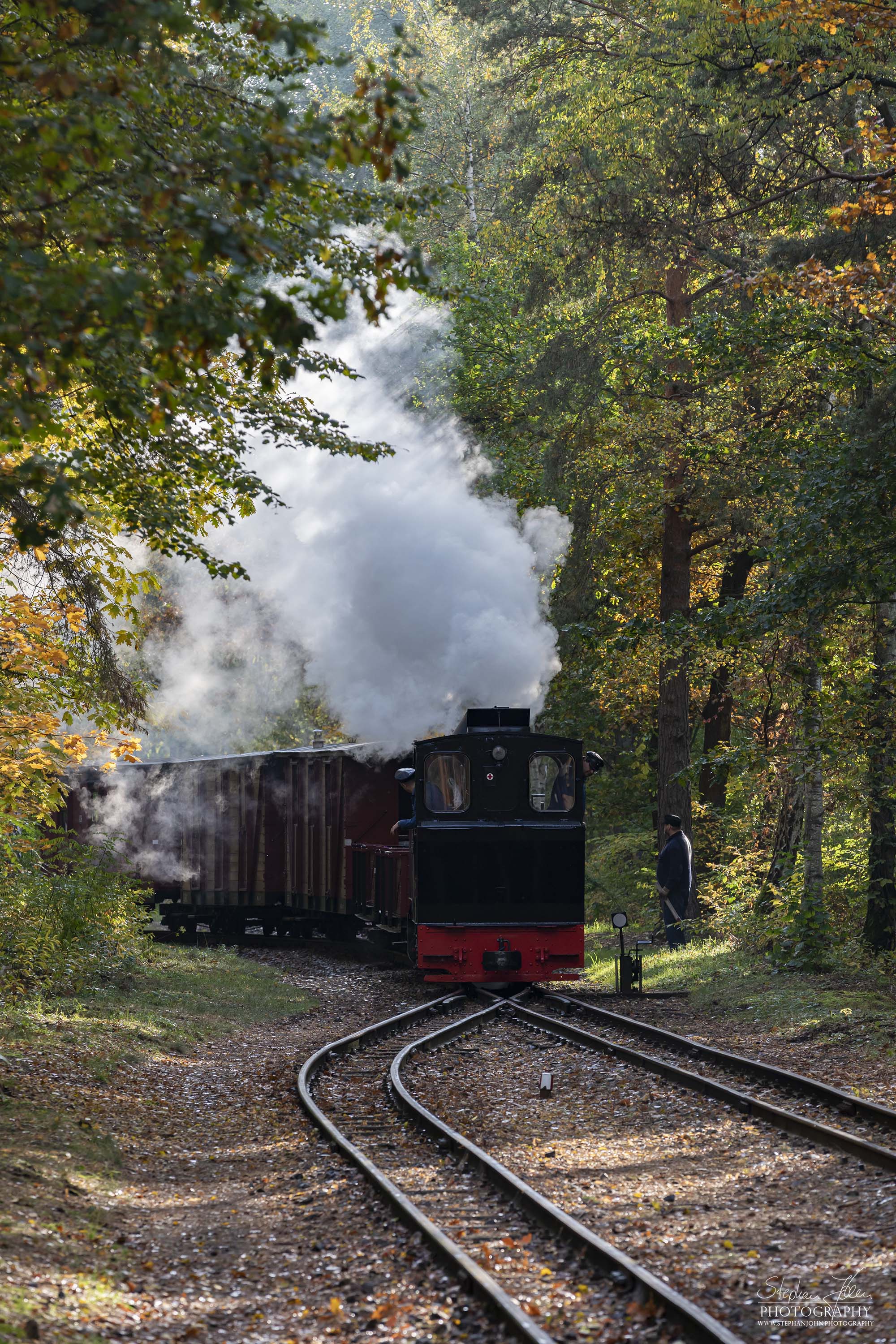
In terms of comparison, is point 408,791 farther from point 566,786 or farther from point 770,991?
point 770,991

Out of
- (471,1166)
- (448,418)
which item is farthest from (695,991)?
(448,418)

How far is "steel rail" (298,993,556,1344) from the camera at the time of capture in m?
5.15

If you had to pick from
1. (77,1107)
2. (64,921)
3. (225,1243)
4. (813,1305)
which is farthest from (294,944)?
(813,1305)

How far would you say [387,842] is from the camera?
60.5ft

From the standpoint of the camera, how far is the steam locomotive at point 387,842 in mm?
14391

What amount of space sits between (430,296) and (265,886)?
1640 cm

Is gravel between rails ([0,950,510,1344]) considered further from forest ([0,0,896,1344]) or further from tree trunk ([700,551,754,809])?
tree trunk ([700,551,754,809])

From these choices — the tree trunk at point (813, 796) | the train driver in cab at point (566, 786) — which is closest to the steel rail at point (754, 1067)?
the train driver in cab at point (566, 786)

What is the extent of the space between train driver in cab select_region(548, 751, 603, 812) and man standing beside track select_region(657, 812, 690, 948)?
1373 mm

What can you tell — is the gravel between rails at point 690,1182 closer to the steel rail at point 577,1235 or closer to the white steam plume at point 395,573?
the steel rail at point 577,1235

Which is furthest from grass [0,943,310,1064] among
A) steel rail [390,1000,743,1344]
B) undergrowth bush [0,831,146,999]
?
steel rail [390,1000,743,1344]

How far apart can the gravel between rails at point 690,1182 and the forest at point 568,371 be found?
4.27 meters

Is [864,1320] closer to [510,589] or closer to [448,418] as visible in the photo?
[510,589]

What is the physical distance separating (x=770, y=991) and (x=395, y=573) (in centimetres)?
698
